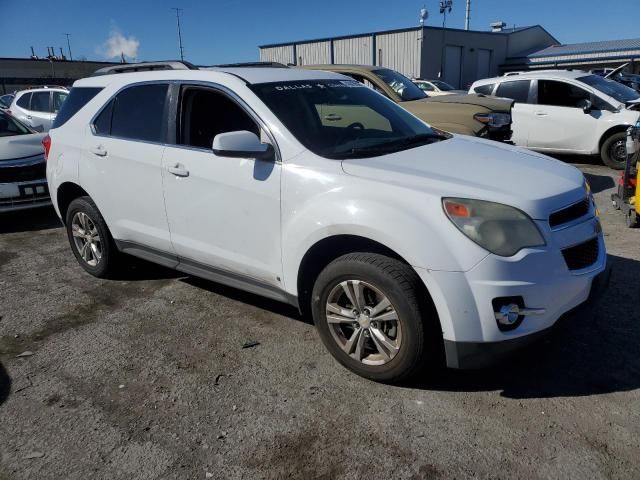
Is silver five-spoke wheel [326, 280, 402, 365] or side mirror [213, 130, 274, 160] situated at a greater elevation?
side mirror [213, 130, 274, 160]

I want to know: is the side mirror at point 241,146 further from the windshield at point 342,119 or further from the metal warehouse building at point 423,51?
the metal warehouse building at point 423,51

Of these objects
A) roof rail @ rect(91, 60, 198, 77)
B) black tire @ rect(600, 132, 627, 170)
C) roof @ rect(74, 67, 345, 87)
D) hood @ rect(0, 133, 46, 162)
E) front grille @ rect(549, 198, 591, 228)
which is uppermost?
roof rail @ rect(91, 60, 198, 77)

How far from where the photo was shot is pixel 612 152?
920 cm

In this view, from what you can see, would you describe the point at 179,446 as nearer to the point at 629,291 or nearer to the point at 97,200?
the point at 97,200

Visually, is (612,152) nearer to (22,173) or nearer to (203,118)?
(203,118)

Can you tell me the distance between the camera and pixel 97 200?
447cm

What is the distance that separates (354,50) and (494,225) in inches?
1378

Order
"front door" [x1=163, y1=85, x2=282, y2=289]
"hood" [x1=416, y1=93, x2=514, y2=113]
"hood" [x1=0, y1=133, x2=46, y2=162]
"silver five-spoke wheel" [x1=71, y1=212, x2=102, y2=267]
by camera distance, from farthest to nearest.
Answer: "hood" [x1=416, y1=93, x2=514, y2=113]
"hood" [x1=0, y1=133, x2=46, y2=162]
"silver five-spoke wheel" [x1=71, y1=212, x2=102, y2=267]
"front door" [x1=163, y1=85, x2=282, y2=289]

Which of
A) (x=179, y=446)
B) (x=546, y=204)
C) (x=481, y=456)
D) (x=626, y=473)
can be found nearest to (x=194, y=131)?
(x=179, y=446)

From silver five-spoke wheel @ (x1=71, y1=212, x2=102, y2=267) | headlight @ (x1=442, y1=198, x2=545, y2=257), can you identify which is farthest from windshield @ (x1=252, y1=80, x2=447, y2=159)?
silver five-spoke wheel @ (x1=71, y1=212, x2=102, y2=267)

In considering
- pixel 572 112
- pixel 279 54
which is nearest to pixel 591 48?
pixel 279 54

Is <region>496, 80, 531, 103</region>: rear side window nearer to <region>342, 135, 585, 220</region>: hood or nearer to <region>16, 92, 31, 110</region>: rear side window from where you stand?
<region>342, 135, 585, 220</region>: hood

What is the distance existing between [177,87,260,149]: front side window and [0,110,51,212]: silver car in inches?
163

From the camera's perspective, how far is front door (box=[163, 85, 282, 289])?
10.7ft
